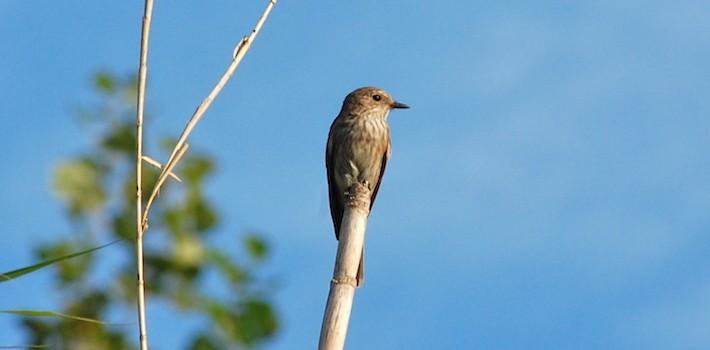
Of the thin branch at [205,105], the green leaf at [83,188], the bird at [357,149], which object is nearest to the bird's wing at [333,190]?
the bird at [357,149]

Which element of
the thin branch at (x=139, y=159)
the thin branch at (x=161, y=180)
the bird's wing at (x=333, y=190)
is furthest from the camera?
the bird's wing at (x=333, y=190)

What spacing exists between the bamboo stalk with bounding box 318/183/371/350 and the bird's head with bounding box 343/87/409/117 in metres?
5.63

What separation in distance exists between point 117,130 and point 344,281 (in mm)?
949

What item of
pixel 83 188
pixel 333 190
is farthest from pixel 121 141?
pixel 333 190

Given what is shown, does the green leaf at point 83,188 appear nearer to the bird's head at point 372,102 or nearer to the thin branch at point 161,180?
the thin branch at point 161,180

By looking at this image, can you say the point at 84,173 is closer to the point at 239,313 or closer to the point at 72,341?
the point at 72,341

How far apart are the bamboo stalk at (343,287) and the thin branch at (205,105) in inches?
25.7

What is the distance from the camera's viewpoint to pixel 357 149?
8.91 m

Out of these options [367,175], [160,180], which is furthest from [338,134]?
[160,180]

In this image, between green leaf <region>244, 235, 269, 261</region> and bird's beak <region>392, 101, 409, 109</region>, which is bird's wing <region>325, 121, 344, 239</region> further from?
green leaf <region>244, 235, 269, 261</region>

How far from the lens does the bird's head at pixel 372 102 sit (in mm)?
9539

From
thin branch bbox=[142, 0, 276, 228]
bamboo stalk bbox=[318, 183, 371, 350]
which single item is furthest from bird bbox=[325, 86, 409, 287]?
thin branch bbox=[142, 0, 276, 228]

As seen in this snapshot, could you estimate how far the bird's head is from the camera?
31.3 feet

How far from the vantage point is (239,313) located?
2973 mm
